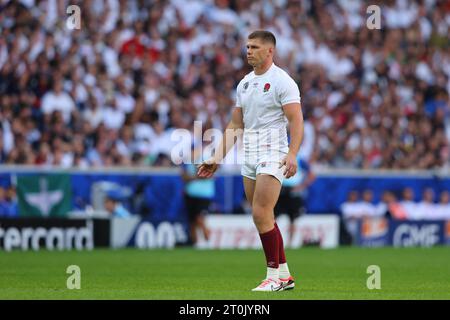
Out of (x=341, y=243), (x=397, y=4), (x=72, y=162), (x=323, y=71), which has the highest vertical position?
(x=397, y=4)

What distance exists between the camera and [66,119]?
21.0 metres

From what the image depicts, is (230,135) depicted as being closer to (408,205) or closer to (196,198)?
(196,198)

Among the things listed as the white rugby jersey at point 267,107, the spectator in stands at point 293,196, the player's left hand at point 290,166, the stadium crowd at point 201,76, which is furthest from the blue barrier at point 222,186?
the player's left hand at point 290,166

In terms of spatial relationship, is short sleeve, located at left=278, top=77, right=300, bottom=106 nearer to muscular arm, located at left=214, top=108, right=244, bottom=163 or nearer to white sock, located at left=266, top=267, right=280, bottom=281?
muscular arm, located at left=214, top=108, right=244, bottom=163

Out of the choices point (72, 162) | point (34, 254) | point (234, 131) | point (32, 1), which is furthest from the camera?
point (32, 1)

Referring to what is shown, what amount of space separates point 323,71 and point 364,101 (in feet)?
3.99

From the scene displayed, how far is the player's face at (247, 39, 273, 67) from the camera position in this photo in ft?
34.0

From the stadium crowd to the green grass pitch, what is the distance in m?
3.12

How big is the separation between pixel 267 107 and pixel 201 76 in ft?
44.2

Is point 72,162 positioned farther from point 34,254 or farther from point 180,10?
point 180,10

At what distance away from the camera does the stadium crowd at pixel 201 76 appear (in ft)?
69.5

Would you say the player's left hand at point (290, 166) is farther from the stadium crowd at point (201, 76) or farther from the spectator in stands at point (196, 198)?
the stadium crowd at point (201, 76)

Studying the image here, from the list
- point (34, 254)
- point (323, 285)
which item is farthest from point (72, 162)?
point (323, 285)

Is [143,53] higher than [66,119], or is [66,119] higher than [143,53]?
[143,53]
